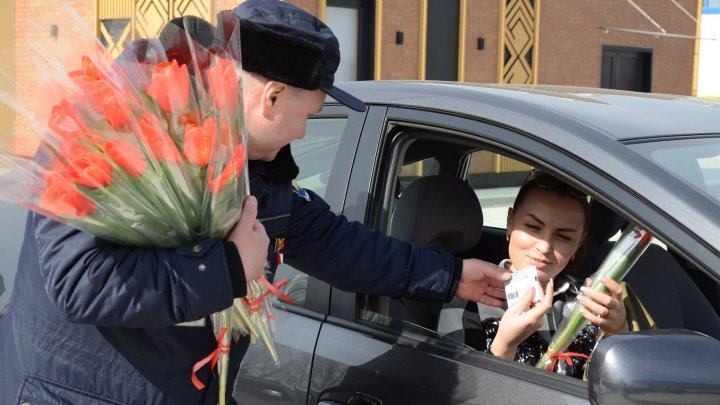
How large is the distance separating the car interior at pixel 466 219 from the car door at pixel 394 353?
0.11 feet

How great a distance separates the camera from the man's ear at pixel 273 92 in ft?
5.91

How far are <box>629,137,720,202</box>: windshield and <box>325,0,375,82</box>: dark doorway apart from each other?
1292 centimetres

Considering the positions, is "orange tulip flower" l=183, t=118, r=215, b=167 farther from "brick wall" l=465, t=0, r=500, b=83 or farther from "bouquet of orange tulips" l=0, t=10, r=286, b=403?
"brick wall" l=465, t=0, r=500, b=83

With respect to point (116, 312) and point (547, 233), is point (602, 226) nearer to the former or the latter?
point (547, 233)

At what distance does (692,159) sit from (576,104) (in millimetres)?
316

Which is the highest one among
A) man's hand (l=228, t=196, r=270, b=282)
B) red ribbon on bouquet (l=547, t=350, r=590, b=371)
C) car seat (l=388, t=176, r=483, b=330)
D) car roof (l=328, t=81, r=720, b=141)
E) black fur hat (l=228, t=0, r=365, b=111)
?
black fur hat (l=228, t=0, r=365, b=111)

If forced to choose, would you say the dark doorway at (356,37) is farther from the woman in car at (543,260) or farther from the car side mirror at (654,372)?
the car side mirror at (654,372)

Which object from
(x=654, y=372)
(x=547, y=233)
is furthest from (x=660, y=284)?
(x=654, y=372)

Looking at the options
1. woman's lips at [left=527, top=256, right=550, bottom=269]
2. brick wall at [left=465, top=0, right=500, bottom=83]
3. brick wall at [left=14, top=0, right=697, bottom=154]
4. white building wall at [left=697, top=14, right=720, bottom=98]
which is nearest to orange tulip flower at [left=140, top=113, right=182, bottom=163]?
woman's lips at [left=527, top=256, right=550, bottom=269]

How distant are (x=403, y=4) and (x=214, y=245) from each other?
13978mm

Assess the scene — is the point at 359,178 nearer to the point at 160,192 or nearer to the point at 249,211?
the point at 249,211

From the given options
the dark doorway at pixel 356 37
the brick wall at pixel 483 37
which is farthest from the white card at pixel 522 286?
the brick wall at pixel 483 37

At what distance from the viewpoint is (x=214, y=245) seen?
162 centimetres

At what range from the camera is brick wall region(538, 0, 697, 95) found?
17.6 meters
